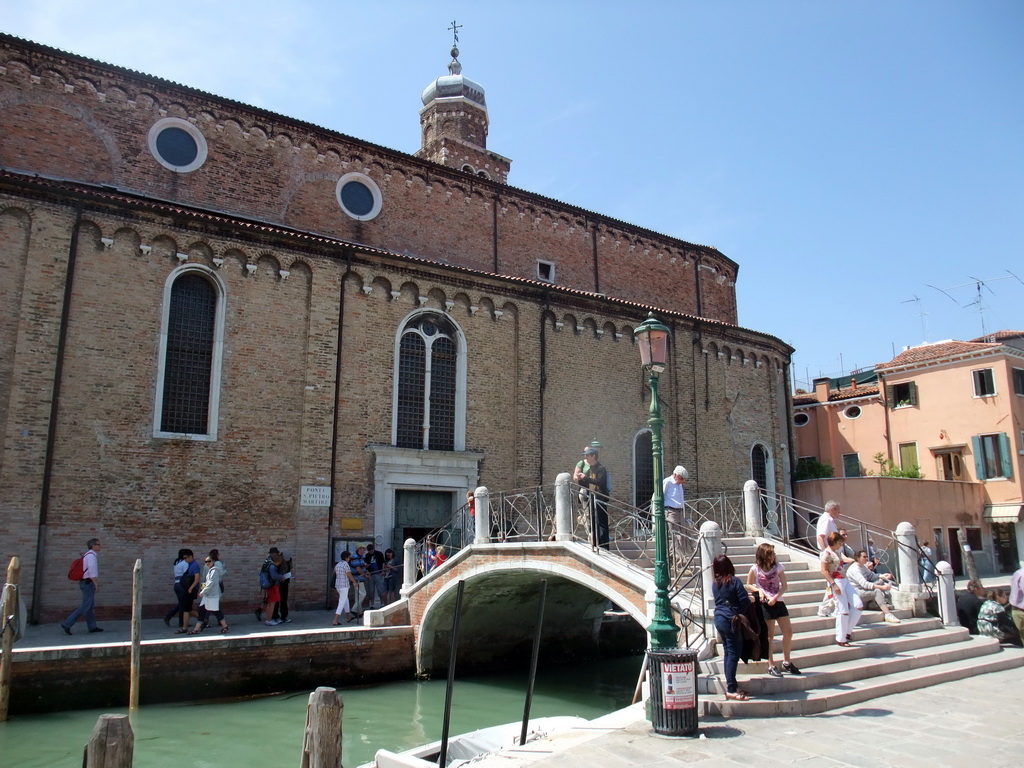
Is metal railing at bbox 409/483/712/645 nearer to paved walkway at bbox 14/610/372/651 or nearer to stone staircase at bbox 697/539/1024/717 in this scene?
stone staircase at bbox 697/539/1024/717

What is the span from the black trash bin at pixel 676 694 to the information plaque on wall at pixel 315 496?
9.26 m

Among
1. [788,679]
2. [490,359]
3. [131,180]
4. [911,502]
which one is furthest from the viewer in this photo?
[911,502]

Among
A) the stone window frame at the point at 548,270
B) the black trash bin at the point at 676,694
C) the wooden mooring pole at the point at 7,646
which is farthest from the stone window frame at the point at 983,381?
the wooden mooring pole at the point at 7,646

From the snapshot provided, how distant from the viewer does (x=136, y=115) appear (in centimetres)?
1557

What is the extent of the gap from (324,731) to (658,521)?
3780 millimetres

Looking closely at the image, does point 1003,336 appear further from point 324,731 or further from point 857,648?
point 324,731

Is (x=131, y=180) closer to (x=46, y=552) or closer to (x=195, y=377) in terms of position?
(x=195, y=377)

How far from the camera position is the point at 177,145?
16109mm

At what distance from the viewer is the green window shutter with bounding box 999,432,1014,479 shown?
977 inches

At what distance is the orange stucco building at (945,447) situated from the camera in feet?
77.2

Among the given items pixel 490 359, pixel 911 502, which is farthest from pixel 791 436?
pixel 490 359

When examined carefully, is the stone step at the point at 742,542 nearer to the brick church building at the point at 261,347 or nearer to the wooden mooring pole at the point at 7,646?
the brick church building at the point at 261,347

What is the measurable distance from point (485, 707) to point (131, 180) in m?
12.1

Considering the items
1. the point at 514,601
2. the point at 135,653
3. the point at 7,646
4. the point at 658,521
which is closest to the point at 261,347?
the point at 135,653
